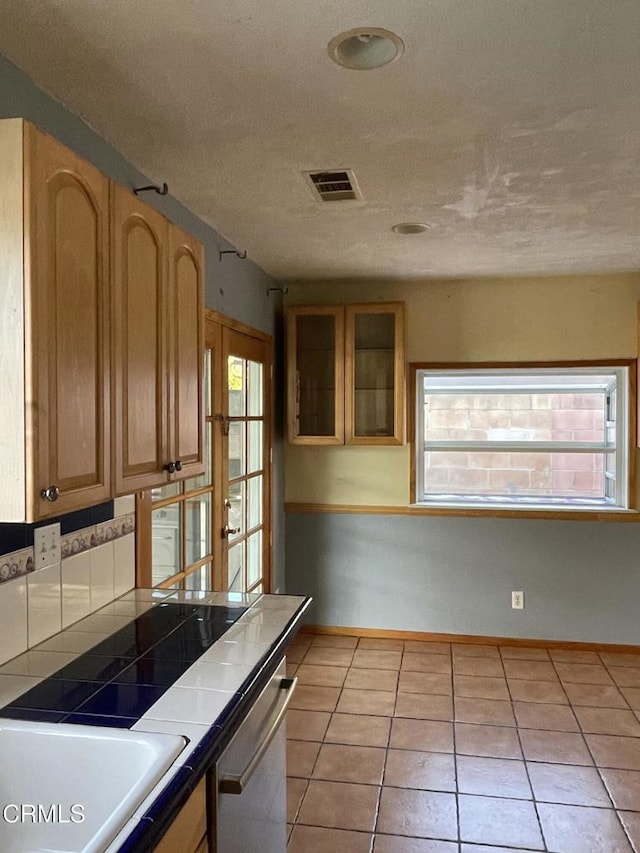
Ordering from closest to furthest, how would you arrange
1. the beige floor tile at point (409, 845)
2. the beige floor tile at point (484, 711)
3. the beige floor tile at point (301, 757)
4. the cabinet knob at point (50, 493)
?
the cabinet knob at point (50, 493) < the beige floor tile at point (409, 845) < the beige floor tile at point (301, 757) < the beige floor tile at point (484, 711)

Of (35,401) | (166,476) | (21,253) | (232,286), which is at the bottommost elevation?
(166,476)

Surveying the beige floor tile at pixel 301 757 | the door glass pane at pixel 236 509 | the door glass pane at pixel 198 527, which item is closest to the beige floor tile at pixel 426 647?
the beige floor tile at pixel 301 757

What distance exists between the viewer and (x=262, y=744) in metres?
1.58

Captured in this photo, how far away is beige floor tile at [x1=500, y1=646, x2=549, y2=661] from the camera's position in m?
3.99

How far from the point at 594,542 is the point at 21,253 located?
3.76 metres

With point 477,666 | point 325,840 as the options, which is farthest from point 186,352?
point 477,666

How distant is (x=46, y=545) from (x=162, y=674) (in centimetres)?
49

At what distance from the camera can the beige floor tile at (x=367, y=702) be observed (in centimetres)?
329

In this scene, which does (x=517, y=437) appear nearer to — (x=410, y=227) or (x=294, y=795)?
(x=410, y=227)

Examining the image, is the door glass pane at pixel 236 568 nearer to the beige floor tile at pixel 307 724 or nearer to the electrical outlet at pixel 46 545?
the beige floor tile at pixel 307 724

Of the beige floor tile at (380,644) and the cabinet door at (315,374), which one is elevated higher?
the cabinet door at (315,374)

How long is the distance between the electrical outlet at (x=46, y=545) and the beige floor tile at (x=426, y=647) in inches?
111

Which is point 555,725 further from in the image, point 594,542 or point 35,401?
point 35,401

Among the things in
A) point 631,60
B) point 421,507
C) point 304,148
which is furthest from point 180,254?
point 421,507
